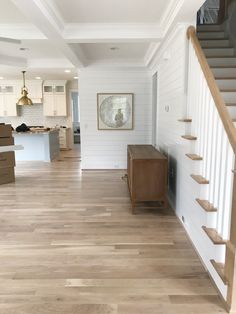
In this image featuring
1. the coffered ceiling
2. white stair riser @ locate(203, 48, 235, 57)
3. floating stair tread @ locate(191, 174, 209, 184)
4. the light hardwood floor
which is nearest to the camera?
the light hardwood floor

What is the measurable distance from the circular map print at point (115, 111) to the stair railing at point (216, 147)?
143 inches

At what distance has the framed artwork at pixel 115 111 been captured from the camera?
6.49 meters

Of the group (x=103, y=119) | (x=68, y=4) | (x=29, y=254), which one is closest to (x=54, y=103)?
(x=103, y=119)

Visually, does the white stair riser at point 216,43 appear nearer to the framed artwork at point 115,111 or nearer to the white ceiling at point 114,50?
the white ceiling at point 114,50

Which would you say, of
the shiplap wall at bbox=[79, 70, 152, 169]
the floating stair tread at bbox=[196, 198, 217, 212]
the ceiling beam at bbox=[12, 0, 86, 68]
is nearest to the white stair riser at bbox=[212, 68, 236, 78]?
the floating stair tread at bbox=[196, 198, 217, 212]

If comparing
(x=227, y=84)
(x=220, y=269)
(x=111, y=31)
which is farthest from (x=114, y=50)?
(x=220, y=269)

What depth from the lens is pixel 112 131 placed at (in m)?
6.63

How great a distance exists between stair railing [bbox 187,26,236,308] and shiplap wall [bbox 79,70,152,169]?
353cm

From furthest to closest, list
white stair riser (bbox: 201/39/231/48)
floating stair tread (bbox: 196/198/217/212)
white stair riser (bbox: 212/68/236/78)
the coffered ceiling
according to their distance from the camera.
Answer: white stair riser (bbox: 201/39/231/48) < white stair riser (bbox: 212/68/236/78) < the coffered ceiling < floating stair tread (bbox: 196/198/217/212)

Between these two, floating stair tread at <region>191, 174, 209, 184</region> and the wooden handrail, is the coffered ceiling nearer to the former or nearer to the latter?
the wooden handrail

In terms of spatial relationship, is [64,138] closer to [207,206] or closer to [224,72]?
[224,72]

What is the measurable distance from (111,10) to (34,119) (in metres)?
7.41

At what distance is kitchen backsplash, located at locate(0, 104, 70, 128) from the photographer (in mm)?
9859

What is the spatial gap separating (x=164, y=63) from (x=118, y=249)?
3.26 meters
